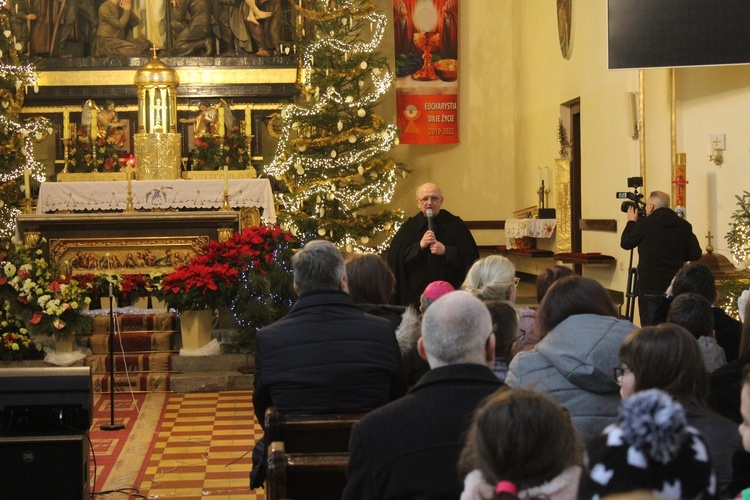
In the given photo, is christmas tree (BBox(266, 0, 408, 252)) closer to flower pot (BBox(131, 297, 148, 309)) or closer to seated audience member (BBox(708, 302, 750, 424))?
flower pot (BBox(131, 297, 148, 309))

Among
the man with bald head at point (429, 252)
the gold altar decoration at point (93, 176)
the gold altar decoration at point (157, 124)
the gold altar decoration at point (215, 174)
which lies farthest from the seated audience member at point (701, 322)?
the gold altar decoration at point (93, 176)

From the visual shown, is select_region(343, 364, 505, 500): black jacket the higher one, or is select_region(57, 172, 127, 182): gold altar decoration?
select_region(57, 172, 127, 182): gold altar decoration

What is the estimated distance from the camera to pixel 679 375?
9.39 ft

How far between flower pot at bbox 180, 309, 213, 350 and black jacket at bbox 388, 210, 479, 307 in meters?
2.28

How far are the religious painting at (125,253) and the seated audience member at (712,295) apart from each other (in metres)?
8.25

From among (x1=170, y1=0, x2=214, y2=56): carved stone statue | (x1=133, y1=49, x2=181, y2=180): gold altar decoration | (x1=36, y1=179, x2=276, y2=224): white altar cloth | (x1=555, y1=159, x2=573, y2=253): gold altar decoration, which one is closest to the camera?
(x1=36, y1=179, x2=276, y2=224): white altar cloth

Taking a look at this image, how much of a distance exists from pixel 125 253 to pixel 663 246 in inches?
263

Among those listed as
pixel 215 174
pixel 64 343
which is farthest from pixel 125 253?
pixel 64 343

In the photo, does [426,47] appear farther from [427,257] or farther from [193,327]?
[427,257]

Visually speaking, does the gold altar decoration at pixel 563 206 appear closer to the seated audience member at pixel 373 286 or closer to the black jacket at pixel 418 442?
the seated audience member at pixel 373 286

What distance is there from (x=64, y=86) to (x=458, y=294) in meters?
13.4

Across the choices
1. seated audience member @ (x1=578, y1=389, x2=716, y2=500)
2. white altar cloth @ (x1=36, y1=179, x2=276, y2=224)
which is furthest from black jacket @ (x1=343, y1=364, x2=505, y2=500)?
white altar cloth @ (x1=36, y1=179, x2=276, y2=224)

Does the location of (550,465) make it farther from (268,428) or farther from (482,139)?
(482,139)

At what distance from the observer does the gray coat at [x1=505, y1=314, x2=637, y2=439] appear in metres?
3.54
